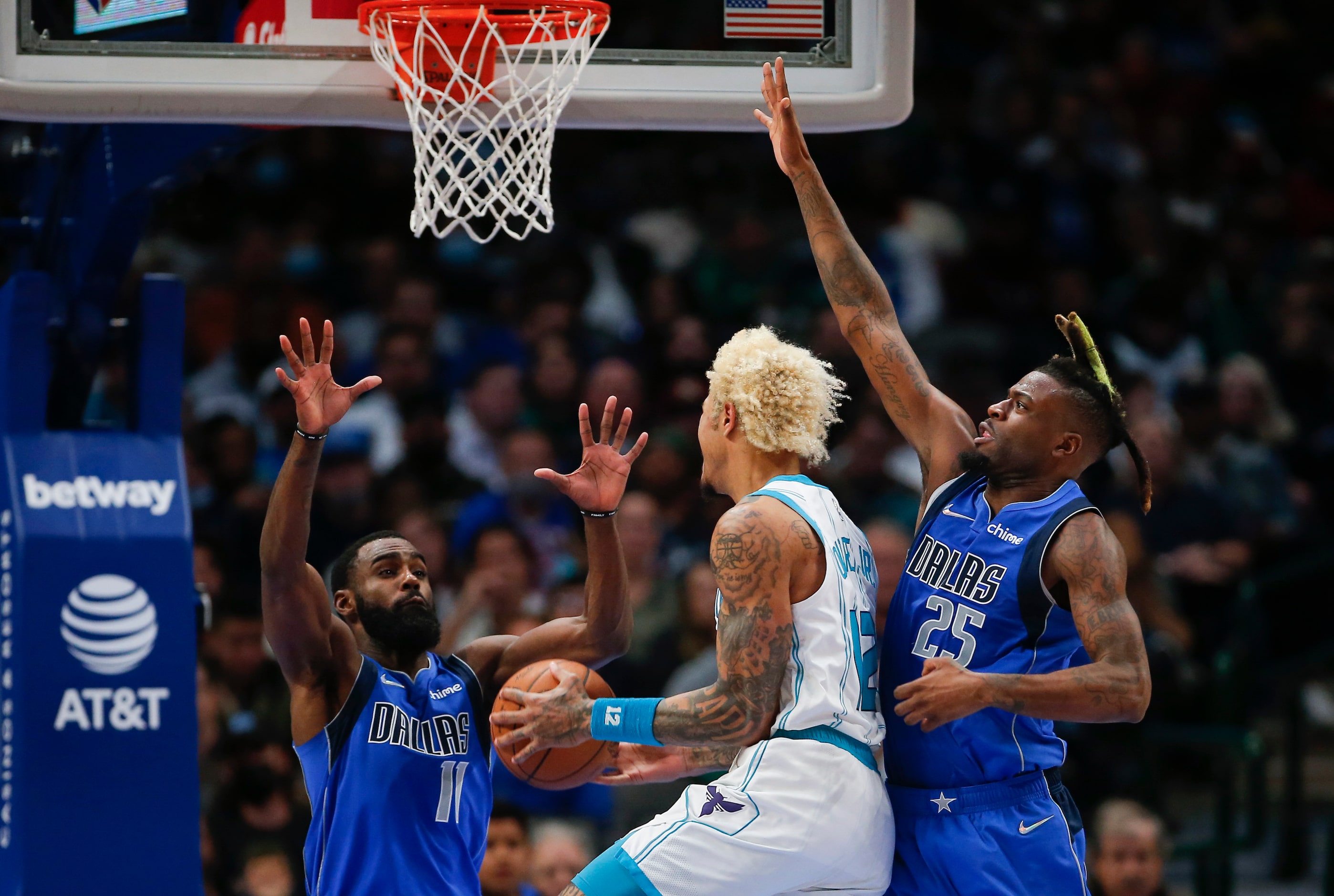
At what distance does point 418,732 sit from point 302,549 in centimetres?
64

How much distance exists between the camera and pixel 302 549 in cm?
461

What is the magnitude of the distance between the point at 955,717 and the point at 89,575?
2.67 meters

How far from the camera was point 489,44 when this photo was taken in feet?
16.1

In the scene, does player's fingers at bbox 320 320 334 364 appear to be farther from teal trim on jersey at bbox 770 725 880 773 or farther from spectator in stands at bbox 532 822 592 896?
spectator in stands at bbox 532 822 592 896

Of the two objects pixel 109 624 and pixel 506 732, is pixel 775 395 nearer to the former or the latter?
pixel 506 732

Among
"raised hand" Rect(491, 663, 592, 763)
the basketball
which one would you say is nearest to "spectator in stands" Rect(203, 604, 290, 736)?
the basketball

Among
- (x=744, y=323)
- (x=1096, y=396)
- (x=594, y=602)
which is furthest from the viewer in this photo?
(x=744, y=323)

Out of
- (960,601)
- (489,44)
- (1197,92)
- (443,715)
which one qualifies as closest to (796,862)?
(960,601)

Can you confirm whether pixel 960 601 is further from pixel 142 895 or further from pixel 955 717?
pixel 142 895

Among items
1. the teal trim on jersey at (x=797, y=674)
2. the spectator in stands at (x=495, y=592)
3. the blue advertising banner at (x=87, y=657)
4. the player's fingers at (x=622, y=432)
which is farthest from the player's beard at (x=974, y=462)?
the spectator in stands at (x=495, y=592)

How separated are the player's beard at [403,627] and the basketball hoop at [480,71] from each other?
3.64ft

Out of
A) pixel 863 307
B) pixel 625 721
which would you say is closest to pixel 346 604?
pixel 625 721

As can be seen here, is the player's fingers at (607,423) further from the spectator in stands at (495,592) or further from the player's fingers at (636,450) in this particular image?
the spectator in stands at (495,592)

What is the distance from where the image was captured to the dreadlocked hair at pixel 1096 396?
452 centimetres
